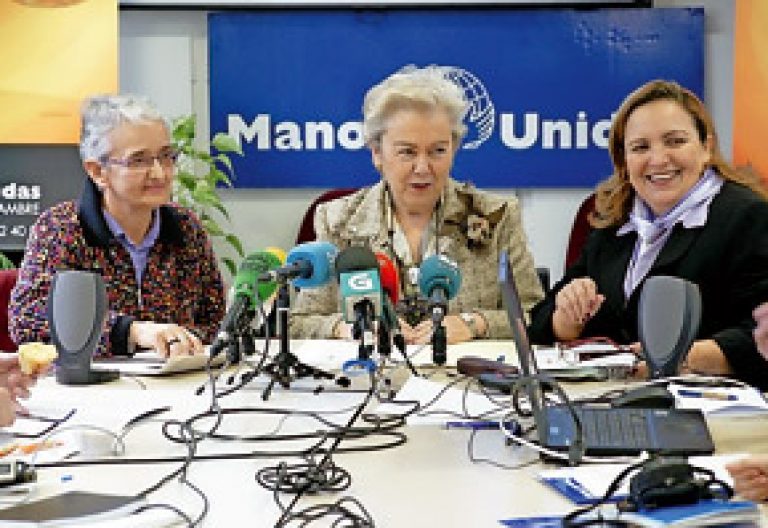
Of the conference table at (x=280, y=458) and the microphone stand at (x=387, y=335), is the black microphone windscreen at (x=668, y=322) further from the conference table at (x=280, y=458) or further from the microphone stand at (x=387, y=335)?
the microphone stand at (x=387, y=335)

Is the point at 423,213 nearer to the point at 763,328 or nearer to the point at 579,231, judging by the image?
the point at 579,231

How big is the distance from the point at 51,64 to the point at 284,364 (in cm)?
255

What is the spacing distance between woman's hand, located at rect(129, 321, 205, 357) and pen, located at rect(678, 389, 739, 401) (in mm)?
1019

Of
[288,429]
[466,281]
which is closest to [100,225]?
[466,281]

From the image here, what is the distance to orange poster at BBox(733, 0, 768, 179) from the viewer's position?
13.4 ft

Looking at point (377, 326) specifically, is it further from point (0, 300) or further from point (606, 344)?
point (0, 300)

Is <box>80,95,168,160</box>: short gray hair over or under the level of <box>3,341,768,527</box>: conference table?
over

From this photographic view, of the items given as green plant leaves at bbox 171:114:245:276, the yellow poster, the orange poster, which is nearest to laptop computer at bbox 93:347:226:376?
green plant leaves at bbox 171:114:245:276

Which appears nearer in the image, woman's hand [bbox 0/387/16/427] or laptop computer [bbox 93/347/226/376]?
woman's hand [bbox 0/387/16/427]

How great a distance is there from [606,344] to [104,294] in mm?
1090

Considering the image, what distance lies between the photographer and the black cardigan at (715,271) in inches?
102

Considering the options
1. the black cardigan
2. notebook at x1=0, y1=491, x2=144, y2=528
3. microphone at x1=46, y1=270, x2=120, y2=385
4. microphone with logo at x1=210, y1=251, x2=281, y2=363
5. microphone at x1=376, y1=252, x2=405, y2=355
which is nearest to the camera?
notebook at x1=0, y1=491, x2=144, y2=528

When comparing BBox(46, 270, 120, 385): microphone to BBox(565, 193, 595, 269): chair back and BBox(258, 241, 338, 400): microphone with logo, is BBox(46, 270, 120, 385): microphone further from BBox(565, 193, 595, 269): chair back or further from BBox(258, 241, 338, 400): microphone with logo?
BBox(565, 193, 595, 269): chair back

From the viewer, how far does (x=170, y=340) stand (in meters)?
2.37
